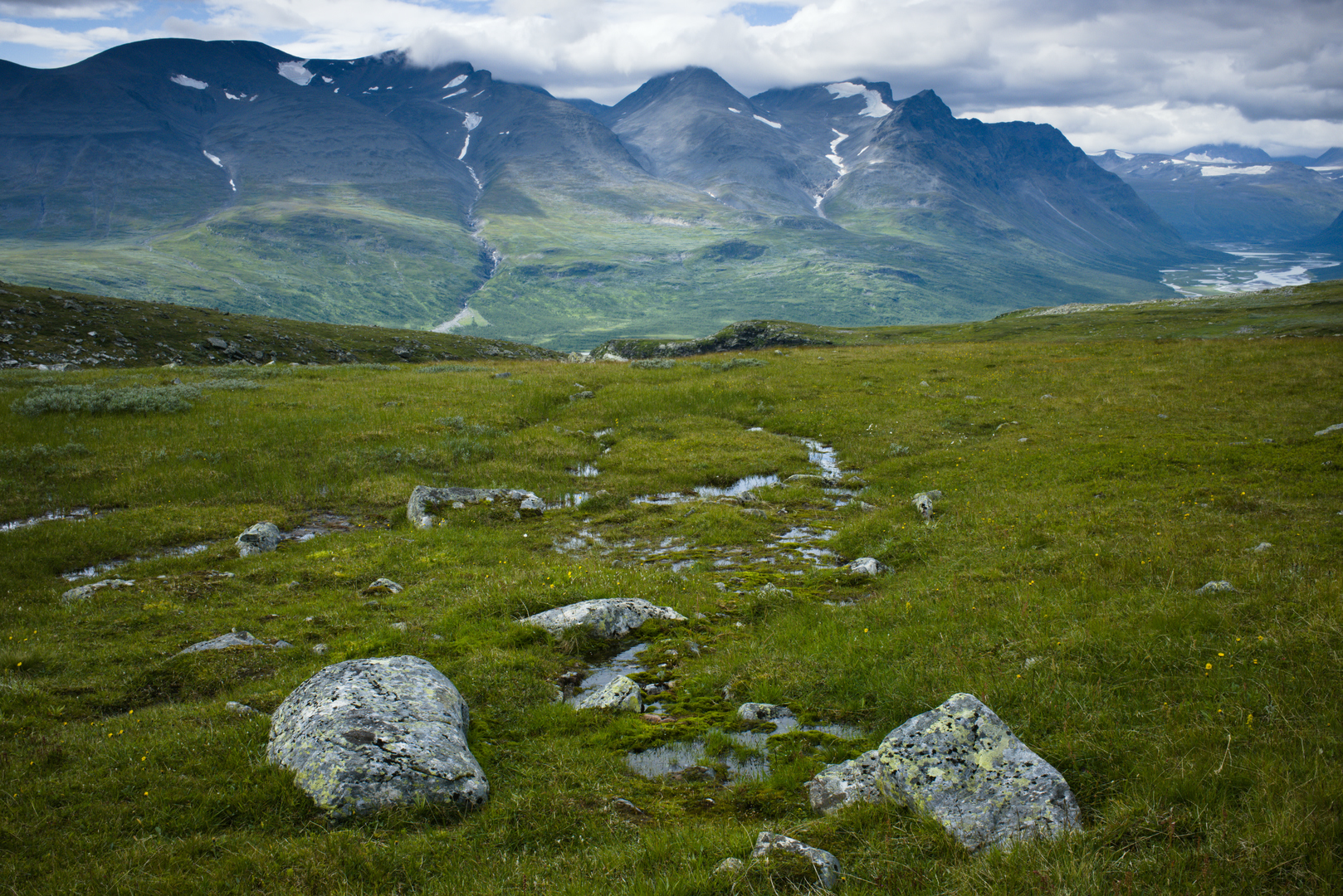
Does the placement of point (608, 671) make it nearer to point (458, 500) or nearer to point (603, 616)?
point (603, 616)

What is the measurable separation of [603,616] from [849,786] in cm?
666

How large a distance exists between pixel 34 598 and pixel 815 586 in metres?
17.2

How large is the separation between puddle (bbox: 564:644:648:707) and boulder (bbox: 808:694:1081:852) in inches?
182

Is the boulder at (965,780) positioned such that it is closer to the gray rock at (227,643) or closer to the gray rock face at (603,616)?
the gray rock face at (603,616)

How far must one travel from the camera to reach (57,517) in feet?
64.3

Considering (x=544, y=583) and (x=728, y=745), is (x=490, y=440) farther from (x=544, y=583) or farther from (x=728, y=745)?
(x=728, y=745)

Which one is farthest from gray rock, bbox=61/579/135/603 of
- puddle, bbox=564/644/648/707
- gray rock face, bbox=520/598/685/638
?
puddle, bbox=564/644/648/707

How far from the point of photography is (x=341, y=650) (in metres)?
12.1

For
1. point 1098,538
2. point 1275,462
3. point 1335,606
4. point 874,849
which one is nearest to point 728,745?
point 874,849

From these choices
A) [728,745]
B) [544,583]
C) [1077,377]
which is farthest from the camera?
[1077,377]

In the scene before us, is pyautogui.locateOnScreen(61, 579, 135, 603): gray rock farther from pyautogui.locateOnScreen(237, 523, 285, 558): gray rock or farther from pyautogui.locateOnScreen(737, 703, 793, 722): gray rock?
pyautogui.locateOnScreen(737, 703, 793, 722): gray rock

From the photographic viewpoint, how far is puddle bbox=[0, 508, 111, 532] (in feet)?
60.5

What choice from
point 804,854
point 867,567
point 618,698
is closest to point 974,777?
point 804,854

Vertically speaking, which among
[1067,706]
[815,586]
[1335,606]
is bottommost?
[815,586]
